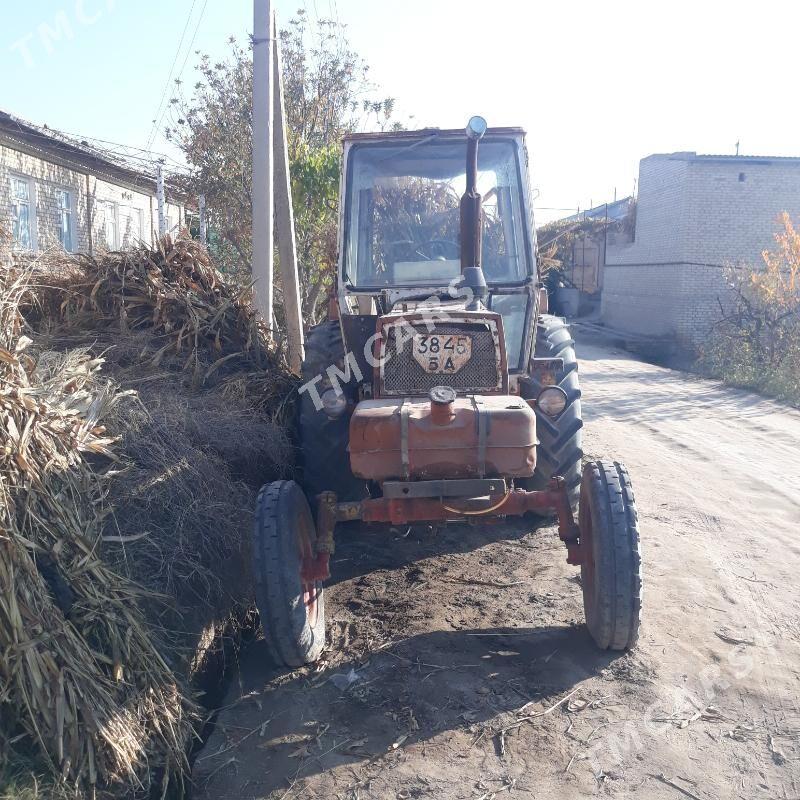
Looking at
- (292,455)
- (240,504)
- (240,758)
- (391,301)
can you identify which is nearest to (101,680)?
(240,758)

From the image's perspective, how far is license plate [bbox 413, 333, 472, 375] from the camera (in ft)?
14.0

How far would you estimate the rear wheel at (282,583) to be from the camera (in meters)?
3.72

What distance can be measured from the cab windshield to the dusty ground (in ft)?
6.21

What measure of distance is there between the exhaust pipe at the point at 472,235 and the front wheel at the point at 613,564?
1.35m

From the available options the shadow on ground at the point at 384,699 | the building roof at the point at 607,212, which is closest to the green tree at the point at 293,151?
the shadow on ground at the point at 384,699

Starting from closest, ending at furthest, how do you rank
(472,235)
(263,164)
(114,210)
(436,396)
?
(436,396) → (472,235) → (263,164) → (114,210)

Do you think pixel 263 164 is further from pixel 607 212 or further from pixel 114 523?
pixel 607 212

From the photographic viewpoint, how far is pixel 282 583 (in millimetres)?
3723

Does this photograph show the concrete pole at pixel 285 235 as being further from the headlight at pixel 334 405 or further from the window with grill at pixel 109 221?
the window with grill at pixel 109 221

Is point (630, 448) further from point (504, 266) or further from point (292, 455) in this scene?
point (292, 455)

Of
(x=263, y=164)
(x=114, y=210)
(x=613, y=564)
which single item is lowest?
(x=613, y=564)

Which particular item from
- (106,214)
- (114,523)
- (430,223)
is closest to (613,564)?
(114,523)

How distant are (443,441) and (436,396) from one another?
23cm

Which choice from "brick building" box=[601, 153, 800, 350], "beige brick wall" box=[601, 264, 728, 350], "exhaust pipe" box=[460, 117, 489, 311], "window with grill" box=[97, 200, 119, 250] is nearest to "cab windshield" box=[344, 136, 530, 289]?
"exhaust pipe" box=[460, 117, 489, 311]
